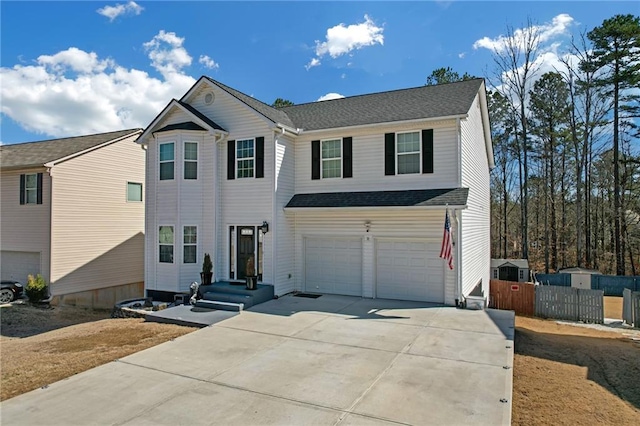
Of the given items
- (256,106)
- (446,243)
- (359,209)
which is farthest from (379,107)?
(446,243)

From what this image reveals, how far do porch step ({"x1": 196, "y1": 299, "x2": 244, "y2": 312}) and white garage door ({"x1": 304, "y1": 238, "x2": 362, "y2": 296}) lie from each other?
10.3 ft

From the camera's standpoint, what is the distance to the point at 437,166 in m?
11.9

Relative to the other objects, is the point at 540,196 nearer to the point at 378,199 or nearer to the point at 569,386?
the point at 378,199

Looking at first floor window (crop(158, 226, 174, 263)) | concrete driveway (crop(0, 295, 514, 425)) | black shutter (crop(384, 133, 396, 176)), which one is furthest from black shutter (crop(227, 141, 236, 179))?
concrete driveway (crop(0, 295, 514, 425))

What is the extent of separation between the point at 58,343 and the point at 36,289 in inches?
288

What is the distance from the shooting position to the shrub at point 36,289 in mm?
14758

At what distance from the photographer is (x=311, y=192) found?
13.6m

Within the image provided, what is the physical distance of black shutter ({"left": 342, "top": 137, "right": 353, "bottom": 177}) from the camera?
13125mm

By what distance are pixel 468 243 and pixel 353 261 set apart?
13.8 feet

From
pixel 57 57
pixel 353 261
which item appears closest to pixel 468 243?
pixel 353 261

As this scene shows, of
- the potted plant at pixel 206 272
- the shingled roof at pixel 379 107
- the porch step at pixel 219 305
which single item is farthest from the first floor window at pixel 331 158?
the porch step at pixel 219 305

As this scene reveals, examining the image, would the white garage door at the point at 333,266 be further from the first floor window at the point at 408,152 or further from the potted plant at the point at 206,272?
the potted plant at the point at 206,272

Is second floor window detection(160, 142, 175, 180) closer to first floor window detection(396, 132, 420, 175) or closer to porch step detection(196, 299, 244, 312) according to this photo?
porch step detection(196, 299, 244, 312)

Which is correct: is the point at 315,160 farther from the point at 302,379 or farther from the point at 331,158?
the point at 302,379
